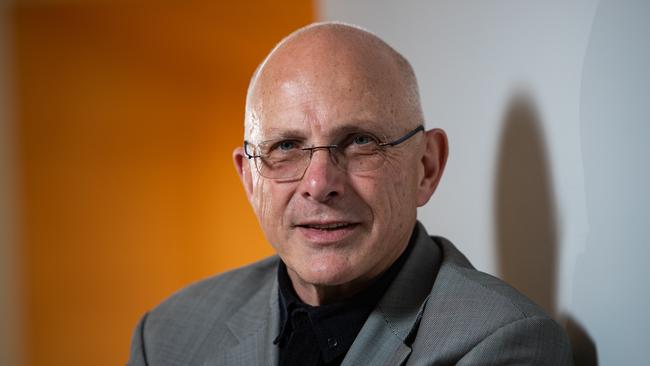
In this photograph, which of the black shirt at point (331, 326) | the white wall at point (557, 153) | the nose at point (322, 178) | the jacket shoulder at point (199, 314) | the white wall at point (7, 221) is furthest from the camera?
the white wall at point (7, 221)

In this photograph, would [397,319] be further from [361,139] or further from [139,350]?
[139,350]

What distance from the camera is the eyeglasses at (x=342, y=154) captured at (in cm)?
124

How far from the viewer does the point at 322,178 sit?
1200 millimetres

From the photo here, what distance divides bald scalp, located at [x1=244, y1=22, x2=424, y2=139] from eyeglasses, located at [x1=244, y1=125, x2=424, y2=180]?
7 cm

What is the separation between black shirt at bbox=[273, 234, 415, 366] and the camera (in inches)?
51.5

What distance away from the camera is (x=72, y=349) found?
182 inches

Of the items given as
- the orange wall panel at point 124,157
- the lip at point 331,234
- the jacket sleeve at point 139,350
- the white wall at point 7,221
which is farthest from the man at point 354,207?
the white wall at point 7,221

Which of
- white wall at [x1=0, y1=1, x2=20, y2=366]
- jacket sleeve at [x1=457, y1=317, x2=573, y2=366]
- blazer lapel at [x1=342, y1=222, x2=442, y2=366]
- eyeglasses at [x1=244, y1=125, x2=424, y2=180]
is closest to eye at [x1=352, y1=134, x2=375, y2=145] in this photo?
eyeglasses at [x1=244, y1=125, x2=424, y2=180]

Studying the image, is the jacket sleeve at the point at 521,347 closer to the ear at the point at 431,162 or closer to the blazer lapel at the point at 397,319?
the blazer lapel at the point at 397,319

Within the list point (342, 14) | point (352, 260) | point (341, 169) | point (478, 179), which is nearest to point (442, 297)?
point (352, 260)

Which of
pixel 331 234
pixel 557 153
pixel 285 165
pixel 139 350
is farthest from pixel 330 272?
pixel 139 350

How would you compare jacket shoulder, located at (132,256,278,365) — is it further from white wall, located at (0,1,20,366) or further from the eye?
white wall, located at (0,1,20,366)

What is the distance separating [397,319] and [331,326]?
0.43 feet

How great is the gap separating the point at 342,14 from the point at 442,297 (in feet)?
6.44
